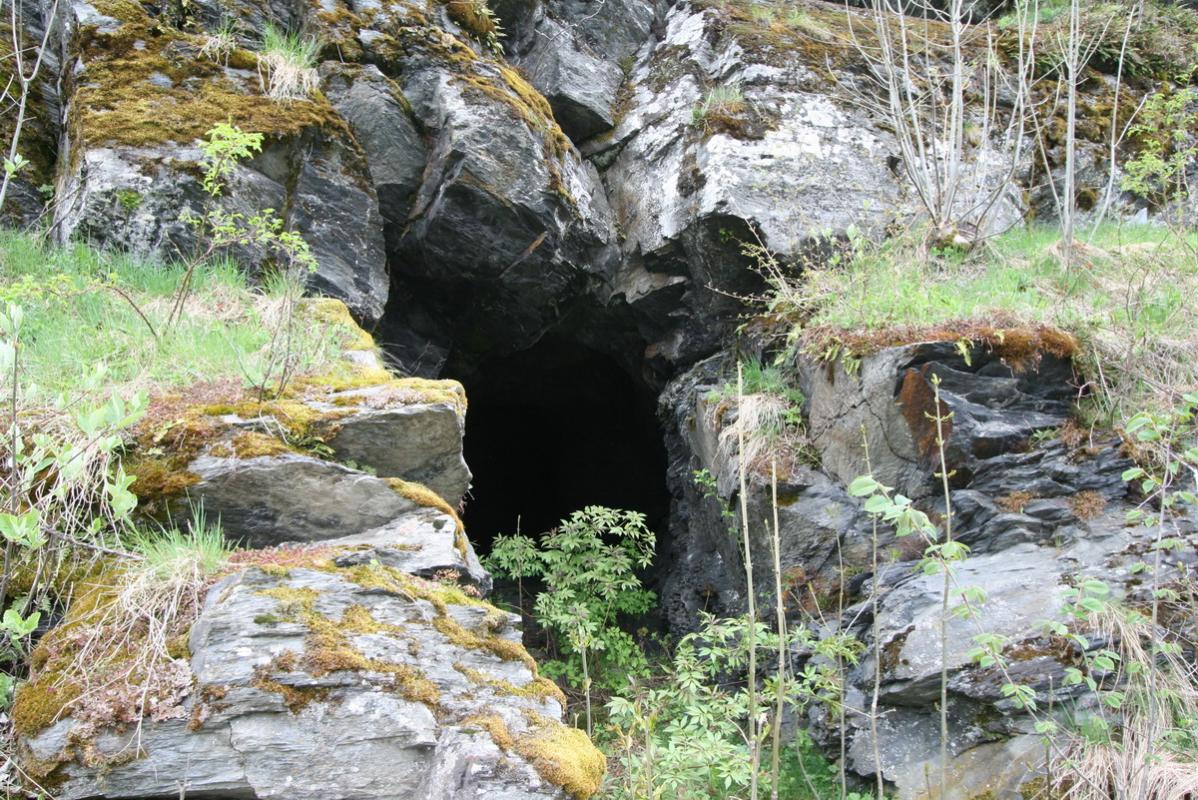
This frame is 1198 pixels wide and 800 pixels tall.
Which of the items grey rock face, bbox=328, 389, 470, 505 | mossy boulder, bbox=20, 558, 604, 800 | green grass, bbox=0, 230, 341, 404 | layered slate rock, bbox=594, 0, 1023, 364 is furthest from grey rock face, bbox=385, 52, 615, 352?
mossy boulder, bbox=20, 558, 604, 800

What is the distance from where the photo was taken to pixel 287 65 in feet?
21.5

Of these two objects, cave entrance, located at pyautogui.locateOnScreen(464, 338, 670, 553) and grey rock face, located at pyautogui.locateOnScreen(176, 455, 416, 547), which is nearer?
grey rock face, located at pyautogui.locateOnScreen(176, 455, 416, 547)

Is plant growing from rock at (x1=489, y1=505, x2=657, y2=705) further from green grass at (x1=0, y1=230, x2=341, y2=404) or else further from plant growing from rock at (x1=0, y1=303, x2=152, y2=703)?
plant growing from rock at (x1=0, y1=303, x2=152, y2=703)

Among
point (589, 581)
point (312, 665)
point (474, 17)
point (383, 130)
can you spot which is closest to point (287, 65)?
point (383, 130)

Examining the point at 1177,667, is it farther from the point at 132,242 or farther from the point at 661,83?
the point at 661,83

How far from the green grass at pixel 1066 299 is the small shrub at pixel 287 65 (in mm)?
4076

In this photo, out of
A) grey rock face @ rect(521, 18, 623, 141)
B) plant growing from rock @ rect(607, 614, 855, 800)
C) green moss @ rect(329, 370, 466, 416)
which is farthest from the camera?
grey rock face @ rect(521, 18, 623, 141)

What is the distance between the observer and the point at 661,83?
8.75 metres

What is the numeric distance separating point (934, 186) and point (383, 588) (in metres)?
5.89

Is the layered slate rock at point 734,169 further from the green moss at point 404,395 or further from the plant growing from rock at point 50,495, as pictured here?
the plant growing from rock at point 50,495

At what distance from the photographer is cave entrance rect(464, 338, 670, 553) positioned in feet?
33.1

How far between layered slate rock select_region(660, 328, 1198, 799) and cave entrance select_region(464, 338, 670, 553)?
13.0 feet

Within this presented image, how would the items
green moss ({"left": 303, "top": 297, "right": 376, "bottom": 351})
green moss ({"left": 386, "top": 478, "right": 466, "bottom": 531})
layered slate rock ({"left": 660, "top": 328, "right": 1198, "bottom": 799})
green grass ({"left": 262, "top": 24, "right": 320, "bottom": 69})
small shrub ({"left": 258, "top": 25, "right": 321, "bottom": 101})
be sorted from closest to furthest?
green moss ({"left": 386, "top": 478, "right": 466, "bottom": 531})
layered slate rock ({"left": 660, "top": 328, "right": 1198, "bottom": 799})
green moss ({"left": 303, "top": 297, "right": 376, "bottom": 351})
small shrub ({"left": 258, "top": 25, "right": 321, "bottom": 101})
green grass ({"left": 262, "top": 24, "right": 320, "bottom": 69})

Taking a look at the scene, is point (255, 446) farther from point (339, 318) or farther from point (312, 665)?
point (339, 318)
